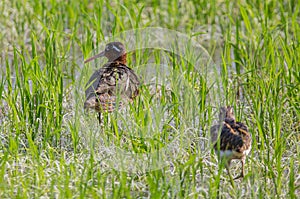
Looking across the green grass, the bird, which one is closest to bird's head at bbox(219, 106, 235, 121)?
the green grass

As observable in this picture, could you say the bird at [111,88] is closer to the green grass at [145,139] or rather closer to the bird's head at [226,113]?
the green grass at [145,139]

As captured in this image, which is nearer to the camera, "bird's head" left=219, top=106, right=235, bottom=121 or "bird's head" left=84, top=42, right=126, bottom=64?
"bird's head" left=219, top=106, right=235, bottom=121

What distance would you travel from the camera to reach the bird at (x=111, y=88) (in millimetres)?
4707

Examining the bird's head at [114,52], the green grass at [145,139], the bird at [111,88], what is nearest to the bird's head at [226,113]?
the green grass at [145,139]

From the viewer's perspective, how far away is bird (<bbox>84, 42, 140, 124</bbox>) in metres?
4.71

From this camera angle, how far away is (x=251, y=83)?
5051 millimetres

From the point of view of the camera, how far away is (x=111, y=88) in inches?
189

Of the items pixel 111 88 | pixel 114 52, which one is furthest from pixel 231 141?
pixel 114 52

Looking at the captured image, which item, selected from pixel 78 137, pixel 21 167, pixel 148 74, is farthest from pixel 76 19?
pixel 21 167

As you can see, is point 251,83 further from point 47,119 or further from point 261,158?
point 47,119

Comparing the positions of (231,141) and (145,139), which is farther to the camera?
(145,139)

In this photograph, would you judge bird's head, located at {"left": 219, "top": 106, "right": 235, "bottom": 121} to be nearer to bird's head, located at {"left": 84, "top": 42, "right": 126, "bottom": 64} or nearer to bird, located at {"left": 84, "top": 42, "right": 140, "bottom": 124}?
bird, located at {"left": 84, "top": 42, "right": 140, "bottom": 124}

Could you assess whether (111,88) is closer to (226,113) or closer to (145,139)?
(145,139)

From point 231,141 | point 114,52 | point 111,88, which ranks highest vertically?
point 114,52
